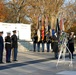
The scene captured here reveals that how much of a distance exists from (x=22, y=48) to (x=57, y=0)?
88.6 feet

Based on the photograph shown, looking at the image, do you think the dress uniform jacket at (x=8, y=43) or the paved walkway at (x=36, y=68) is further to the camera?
the dress uniform jacket at (x=8, y=43)

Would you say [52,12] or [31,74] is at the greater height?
[52,12]

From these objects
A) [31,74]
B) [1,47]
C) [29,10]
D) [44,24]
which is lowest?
[31,74]

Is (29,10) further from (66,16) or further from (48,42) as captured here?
(48,42)

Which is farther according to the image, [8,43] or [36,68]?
[8,43]

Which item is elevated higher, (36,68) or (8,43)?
(8,43)

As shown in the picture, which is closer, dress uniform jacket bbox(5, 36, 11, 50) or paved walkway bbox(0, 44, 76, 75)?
paved walkway bbox(0, 44, 76, 75)

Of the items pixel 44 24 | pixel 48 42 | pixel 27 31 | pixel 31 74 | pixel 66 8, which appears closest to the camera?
pixel 31 74

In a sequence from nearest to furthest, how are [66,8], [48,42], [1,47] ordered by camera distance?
1. [1,47]
2. [48,42]
3. [66,8]

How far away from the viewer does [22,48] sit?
29.7 meters

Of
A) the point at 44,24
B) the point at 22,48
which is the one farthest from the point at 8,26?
the point at 44,24

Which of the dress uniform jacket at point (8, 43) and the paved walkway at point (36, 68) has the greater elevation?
the dress uniform jacket at point (8, 43)

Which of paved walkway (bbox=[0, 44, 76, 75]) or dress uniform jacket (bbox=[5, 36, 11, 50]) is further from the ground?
dress uniform jacket (bbox=[5, 36, 11, 50])

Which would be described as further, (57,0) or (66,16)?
(66,16)
